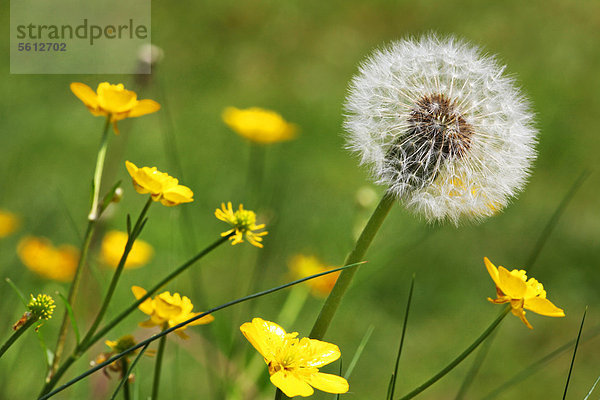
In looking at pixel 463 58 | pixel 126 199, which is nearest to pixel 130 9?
pixel 126 199

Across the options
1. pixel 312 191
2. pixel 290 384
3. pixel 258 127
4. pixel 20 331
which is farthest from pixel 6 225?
pixel 312 191

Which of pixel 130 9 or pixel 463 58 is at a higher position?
pixel 130 9

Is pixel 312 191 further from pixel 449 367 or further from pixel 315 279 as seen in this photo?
pixel 449 367

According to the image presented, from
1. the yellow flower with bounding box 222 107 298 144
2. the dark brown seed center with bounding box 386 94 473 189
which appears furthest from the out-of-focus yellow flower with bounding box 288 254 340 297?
the dark brown seed center with bounding box 386 94 473 189

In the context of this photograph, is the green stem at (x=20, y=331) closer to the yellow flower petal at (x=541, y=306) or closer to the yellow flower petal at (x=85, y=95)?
the yellow flower petal at (x=85, y=95)

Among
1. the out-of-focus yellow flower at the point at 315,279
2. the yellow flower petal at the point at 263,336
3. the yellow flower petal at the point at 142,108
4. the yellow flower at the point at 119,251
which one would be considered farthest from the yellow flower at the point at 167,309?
the out-of-focus yellow flower at the point at 315,279

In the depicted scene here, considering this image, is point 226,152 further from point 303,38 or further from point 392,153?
point 392,153
